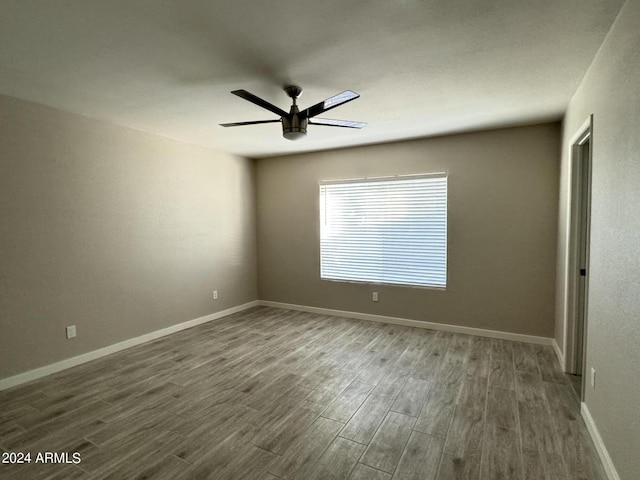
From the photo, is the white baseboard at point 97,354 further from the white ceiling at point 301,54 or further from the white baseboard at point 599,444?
the white baseboard at point 599,444

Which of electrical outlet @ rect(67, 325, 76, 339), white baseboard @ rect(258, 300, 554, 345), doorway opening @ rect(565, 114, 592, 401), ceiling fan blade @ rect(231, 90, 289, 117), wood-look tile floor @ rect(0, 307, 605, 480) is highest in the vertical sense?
ceiling fan blade @ rect(231, 90, 289, 117)

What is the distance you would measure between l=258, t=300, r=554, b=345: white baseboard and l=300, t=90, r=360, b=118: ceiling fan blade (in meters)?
3.27

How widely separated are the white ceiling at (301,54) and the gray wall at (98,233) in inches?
18.1

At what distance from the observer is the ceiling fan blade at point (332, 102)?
229 cm

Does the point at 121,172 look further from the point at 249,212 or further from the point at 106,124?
the point at 249,212

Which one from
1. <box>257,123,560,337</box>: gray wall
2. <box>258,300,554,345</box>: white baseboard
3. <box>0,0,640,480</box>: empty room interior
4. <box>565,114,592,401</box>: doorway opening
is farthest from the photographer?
<box>258,300,554,345</box>: white baseboard

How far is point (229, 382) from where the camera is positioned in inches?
119

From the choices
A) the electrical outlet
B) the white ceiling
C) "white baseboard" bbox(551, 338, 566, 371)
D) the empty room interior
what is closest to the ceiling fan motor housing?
the empty room interior

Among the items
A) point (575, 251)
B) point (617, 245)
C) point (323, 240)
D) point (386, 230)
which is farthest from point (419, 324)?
point (617, 245)

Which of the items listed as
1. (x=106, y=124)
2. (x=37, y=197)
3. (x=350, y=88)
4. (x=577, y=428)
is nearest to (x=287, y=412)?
(x=577, y=428)

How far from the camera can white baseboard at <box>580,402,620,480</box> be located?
71.0 inches

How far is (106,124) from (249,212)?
2528mm

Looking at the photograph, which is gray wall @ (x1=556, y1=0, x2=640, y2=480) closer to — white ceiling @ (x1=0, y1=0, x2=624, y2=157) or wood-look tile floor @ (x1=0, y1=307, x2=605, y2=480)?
white ceiling @ (x1=0, y1=0, x2=624, y2=157)

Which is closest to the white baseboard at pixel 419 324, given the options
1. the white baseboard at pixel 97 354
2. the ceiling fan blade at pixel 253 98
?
the white baseboard at pixel 97 354
